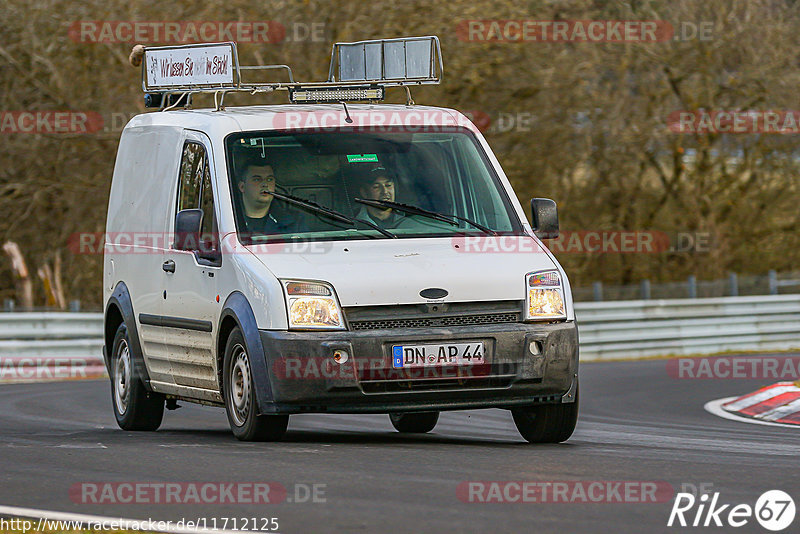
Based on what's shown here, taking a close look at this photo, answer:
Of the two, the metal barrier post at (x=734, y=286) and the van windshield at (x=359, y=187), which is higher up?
the van windshield at (x=359, y=187)

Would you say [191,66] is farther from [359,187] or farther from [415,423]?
[415,423]

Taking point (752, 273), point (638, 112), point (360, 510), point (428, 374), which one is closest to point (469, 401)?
point (428, 374)

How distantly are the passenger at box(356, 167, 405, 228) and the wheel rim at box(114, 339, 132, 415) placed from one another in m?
2.67

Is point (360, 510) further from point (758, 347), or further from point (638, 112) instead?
point (638, 112)

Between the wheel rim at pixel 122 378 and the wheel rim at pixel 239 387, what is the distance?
2.21 metres

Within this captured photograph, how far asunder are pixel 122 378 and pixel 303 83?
2714 mm

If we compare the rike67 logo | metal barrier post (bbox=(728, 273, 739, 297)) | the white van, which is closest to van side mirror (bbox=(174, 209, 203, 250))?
the white van

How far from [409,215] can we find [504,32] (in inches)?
713

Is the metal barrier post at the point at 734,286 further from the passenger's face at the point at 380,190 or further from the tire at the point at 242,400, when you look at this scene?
the tire at the point at 242,400

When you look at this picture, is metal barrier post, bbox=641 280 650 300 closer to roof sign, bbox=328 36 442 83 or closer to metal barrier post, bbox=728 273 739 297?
metal barrier post, bbox=728 273 739 297

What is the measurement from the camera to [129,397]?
38.6 feet

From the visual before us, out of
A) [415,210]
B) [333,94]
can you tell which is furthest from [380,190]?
[333,94]

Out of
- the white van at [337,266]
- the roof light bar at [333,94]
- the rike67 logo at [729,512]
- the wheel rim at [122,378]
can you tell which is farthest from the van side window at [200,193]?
the rike67 logo at [729,512]

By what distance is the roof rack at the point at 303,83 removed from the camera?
1105 cm
